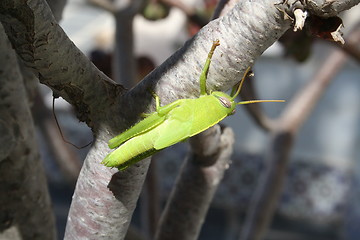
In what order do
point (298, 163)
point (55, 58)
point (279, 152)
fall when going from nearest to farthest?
point (55, 58), point (279, 152), point (298, 163)

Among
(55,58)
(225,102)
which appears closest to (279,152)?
(225,102)

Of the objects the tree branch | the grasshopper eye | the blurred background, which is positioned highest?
the grasshopper eye

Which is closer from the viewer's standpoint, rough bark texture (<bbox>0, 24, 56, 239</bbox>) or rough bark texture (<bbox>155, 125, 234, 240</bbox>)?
rough bark texture (<bbox>0, 24, 56, 239</bbox>)

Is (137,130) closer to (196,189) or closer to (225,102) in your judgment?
(225,102)

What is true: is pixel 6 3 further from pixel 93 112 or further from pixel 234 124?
pixel 234 124

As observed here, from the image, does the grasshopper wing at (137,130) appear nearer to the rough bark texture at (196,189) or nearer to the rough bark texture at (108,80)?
the rough bark texture at (108,80)

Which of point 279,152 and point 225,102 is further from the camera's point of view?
point 279,152

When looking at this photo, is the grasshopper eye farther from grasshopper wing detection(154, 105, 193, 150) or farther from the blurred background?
the blurred background

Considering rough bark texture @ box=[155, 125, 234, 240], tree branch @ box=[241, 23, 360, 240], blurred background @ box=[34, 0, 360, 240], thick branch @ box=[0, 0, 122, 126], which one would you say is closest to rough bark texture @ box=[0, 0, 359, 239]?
thick branch @ box=[0, 0, 122, 126]

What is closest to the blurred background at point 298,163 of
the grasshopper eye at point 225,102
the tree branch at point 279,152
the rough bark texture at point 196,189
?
the tree branch at point 279,152
